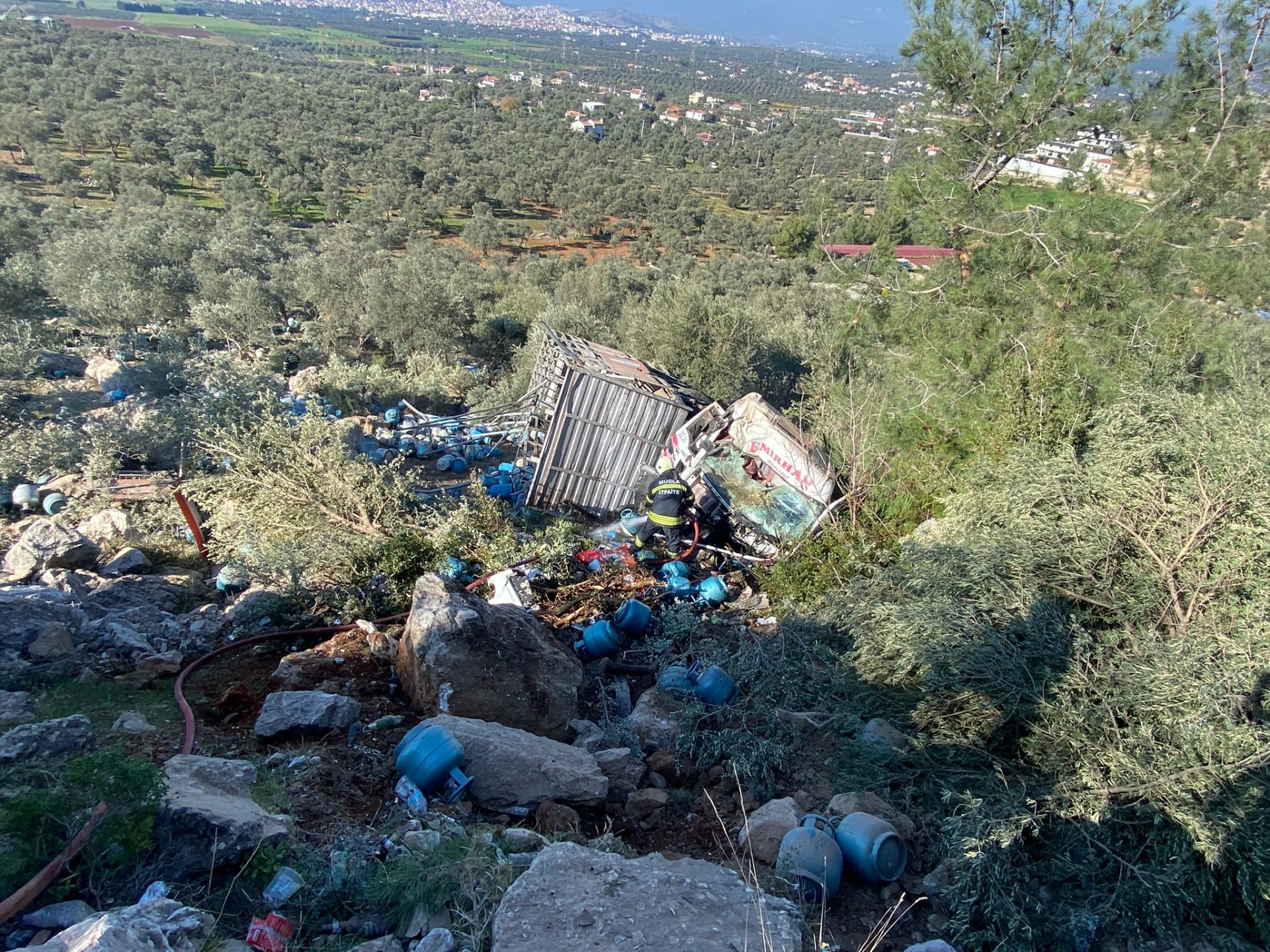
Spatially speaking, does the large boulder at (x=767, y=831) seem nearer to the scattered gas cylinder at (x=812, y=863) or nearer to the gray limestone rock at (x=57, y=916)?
the scattered gas cylinder at (x=812, y=863)

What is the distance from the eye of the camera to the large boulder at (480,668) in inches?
197

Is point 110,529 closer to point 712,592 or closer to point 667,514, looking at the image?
point 667,514

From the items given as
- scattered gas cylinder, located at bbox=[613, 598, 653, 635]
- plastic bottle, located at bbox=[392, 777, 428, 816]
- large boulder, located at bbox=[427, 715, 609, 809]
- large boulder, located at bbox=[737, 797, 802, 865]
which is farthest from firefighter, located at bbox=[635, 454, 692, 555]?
plastic bottle, located at bbox=[392, 777, 428, 816]

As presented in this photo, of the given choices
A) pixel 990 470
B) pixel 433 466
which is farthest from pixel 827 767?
pixel 433 466

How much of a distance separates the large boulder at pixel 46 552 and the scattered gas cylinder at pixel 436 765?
5.32 meters

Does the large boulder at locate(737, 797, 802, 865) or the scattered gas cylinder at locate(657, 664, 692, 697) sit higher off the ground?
the large boulder at locate(737, 797, 802, 865)

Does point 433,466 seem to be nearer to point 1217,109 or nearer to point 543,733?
point 543,733

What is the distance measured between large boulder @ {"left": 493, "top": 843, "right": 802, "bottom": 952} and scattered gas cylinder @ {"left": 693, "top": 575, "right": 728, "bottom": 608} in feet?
14.3

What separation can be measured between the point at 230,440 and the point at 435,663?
4.60m

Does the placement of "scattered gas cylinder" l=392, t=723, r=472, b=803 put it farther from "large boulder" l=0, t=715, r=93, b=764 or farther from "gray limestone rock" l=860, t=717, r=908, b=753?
"gray limestone rock" l=860, t=717, r=908, b=753

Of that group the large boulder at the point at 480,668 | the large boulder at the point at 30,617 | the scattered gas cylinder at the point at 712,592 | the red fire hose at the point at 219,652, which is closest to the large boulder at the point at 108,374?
the large boulder at the point at 30,617

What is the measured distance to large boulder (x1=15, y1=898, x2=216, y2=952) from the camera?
224 centimetres

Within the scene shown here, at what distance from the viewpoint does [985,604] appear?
5070mm

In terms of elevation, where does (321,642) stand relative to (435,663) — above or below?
below
